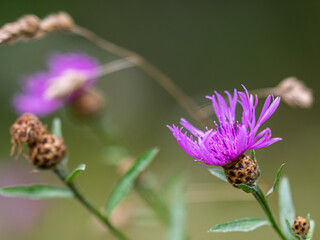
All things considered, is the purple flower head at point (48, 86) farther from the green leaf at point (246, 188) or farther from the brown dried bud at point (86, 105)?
the green leaf at point (246, 188)

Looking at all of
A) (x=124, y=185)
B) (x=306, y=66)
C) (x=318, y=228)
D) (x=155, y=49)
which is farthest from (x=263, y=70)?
(x=124, y=185)

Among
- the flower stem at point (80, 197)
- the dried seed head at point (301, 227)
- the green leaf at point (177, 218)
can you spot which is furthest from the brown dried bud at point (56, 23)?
the dried seed head at point (301, 227)

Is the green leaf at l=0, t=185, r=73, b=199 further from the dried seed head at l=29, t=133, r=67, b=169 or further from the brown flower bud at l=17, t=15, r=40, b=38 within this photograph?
the brown flower bud at l=17, t=15, r=40, b=38

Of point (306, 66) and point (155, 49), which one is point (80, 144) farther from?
point (306, 66)

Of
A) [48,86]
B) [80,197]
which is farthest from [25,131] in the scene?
[48,86]

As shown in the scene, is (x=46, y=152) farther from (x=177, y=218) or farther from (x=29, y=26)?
(x=177, y=218)
